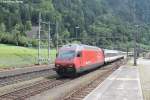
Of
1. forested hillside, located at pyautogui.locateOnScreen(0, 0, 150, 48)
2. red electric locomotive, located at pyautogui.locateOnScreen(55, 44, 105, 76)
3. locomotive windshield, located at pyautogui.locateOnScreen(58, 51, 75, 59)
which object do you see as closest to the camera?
red electric locomotive, located at pyautogui.locateOnScreen(55, 44, 105, 76)

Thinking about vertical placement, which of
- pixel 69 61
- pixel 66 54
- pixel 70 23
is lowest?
pixel 69 61

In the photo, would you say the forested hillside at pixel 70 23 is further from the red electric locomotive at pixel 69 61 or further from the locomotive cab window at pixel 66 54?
the locomotive cab window at pixel 66 54

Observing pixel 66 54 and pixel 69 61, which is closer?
pixel 69 61

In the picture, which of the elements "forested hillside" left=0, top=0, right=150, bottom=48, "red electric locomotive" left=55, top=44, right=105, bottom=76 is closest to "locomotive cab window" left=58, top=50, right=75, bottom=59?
"red electric locomotive" left=55, top=44, right=105, bottom=76

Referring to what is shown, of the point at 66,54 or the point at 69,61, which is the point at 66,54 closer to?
the point at 66,54

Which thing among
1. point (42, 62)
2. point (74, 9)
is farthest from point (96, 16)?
point (42, 62)

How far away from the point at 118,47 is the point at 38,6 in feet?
121

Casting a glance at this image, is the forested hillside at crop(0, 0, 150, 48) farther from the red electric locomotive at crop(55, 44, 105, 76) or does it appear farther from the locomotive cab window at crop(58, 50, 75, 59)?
the locomotive cab window at crop(58, 50, 75, 59)

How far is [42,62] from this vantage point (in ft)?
243

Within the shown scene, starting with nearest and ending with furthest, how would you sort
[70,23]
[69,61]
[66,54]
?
1. [69,61]
2. [66,54]
3. [70,23]

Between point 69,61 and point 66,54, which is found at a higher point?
point 66,54

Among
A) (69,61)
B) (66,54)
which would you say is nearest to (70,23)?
(66,54)

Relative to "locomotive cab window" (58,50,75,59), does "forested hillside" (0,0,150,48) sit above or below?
above

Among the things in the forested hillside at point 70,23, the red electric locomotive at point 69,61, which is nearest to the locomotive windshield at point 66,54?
the red electric locomotive at point 69,61
